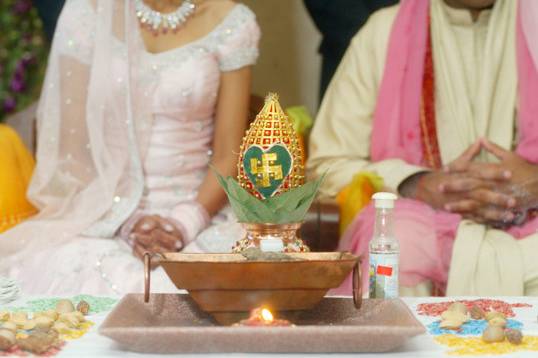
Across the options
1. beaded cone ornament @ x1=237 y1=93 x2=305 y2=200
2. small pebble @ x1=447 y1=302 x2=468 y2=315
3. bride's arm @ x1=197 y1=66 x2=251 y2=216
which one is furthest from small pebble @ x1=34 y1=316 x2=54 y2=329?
bride's arm @ x1=197 y1=66 x2=251 y2=216

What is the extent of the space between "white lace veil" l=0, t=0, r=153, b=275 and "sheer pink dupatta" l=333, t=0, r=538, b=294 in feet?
2.27

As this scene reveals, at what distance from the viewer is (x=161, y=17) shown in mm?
3178

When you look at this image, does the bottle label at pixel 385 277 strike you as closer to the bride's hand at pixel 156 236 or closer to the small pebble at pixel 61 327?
the small pebble at pixel 61 327

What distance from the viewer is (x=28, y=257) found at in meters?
2.95

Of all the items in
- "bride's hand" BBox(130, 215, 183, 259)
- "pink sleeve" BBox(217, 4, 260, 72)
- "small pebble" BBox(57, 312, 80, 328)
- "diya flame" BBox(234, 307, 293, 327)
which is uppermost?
"pink sleeve" BBox(217, 4, 260, 72)

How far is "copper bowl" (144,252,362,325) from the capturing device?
1.72 metres

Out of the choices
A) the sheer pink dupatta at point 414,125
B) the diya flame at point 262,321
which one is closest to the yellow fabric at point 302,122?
the sheer pink dupatta at point 414,125

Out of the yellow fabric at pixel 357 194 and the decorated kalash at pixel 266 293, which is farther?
the yellow fabric at pixel 357 194

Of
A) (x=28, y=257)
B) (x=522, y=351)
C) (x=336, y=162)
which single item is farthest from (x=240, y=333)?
(x=336, y=162)

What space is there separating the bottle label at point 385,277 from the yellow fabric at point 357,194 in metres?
1.24

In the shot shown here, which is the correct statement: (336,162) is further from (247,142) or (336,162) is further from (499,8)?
(247,142)

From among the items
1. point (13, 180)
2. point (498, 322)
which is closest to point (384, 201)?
point (498, 322)

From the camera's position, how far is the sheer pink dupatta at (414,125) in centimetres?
312

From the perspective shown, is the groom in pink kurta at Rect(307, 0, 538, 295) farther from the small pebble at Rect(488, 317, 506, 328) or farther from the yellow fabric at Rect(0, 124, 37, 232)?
the small pebble at Rect(488, 317, 506, 328)
